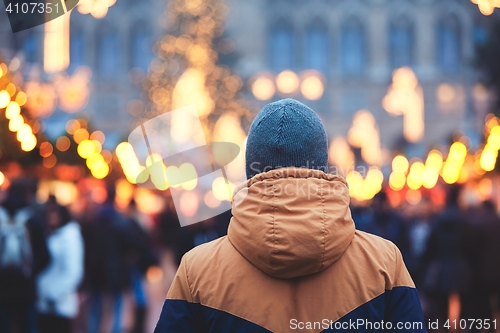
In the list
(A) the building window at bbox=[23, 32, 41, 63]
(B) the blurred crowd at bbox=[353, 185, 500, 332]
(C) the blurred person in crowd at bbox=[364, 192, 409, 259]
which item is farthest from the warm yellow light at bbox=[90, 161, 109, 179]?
(A) the building window at bbox=[23, 32, 41, 63]

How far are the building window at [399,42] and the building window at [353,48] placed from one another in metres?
1.99

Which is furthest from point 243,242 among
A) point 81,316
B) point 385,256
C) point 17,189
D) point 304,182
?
point 81,316

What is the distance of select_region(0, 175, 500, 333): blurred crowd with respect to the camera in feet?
20.6

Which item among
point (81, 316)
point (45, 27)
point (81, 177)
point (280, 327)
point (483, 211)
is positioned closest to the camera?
point (280, 327)

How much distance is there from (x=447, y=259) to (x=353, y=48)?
141ft

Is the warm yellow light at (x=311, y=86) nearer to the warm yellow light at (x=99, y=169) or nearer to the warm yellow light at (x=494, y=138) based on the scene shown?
the warm yellow light at (x=99, y=169)

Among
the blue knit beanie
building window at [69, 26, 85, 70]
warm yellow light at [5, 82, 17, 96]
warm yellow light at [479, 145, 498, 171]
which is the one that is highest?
building window at [69, 26, 85, 70]

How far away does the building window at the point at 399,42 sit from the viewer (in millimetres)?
49562

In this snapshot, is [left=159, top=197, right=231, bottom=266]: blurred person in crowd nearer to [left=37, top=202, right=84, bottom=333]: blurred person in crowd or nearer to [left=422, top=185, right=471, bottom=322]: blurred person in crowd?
[left=37, top=202, right=84, bottom=333]: blurred person in crowd

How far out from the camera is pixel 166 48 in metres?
36.0

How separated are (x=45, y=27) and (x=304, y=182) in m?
9.12

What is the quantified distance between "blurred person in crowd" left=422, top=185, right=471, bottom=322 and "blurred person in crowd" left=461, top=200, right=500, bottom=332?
7 cm

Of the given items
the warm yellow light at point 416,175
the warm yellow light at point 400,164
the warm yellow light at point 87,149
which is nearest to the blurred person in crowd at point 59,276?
the warm yellow light at point 87,149

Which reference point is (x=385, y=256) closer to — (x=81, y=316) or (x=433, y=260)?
(x=433, y=260)
